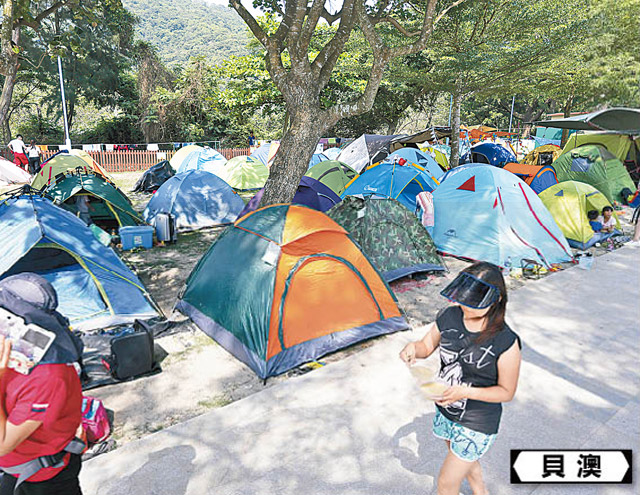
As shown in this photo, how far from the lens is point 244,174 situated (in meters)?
15.4

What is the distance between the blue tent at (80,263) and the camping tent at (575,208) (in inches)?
315

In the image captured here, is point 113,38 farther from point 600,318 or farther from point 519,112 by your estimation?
point 519,112

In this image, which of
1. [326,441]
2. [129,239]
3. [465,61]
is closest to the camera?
[326,441]

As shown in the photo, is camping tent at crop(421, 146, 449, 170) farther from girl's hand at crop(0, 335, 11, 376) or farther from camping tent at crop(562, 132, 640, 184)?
girl's hand at crop(0, 335, 11, 376)

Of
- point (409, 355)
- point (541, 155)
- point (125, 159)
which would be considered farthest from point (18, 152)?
point (541, 155)

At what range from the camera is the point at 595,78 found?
21.2 meters

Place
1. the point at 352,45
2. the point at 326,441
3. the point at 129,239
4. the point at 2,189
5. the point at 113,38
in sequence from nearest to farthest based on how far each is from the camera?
the point at 326,441 → the point at 129,239 → the point at 2,189 → the point at 352,45 → the point at 113,38

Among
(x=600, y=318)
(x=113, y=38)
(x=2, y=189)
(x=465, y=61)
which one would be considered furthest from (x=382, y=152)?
(x=113, y=38)

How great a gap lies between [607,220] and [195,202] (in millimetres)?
9053

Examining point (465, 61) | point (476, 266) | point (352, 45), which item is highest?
point (352, 45)

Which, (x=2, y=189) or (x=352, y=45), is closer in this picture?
(x=2, y=189)

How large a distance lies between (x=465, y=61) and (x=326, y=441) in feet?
43.1

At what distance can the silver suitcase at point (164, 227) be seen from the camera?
8.90m

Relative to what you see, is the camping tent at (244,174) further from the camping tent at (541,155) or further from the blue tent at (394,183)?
the camping tent at (541,155)
